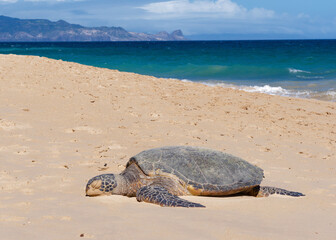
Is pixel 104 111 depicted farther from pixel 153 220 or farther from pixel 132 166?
pixel 153 220

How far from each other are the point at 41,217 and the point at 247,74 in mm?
24952

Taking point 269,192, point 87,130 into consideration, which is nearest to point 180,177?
point 269,192

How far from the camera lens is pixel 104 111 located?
8.45 meters

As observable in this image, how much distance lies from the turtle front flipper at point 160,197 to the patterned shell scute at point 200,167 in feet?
0.95

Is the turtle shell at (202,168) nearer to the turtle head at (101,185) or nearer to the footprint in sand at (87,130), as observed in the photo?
the turtle head at (101,185)

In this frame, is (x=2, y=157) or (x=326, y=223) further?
(x=2, y=157)

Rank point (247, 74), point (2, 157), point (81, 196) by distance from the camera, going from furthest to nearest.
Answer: point (247, 74) < point (2, 157) < point (81, 196)

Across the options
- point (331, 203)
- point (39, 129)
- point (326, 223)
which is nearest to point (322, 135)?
point (331, 203)

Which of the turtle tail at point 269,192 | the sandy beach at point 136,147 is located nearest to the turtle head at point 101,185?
the sandy beach at point 136,147

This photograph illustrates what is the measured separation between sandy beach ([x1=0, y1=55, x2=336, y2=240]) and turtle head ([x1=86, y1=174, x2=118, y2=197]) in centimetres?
17

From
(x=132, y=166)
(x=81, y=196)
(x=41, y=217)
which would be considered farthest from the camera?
(x=132, y=166)

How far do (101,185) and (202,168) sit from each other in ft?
3.82

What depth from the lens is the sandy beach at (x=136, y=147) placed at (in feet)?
10.0

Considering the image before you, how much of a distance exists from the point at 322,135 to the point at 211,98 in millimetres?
3669
